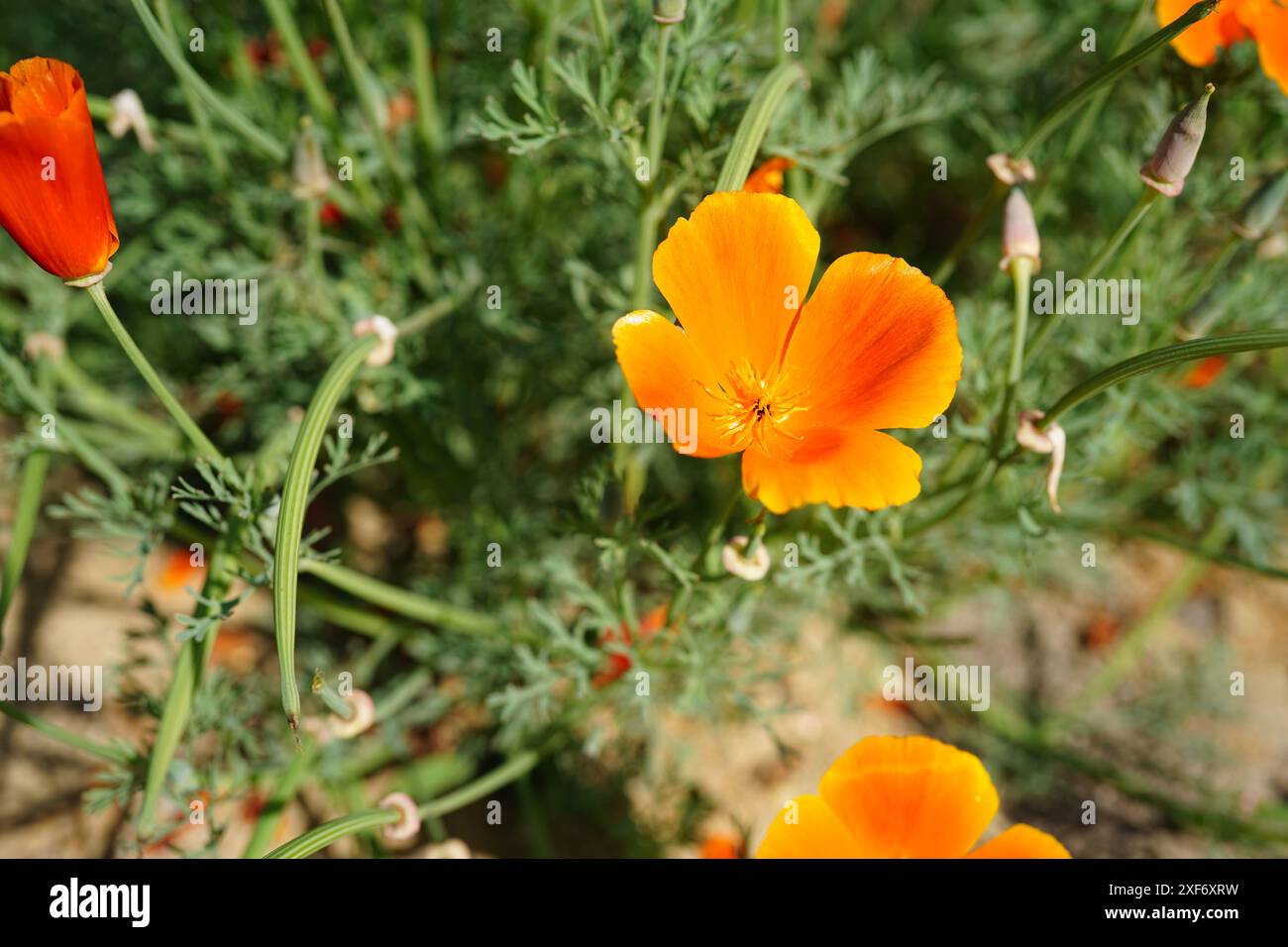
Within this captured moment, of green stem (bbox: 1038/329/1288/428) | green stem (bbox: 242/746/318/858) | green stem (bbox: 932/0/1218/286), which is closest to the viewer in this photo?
green stem (bbox: 1038/329/1288/428)

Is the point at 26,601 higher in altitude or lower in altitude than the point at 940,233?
lower

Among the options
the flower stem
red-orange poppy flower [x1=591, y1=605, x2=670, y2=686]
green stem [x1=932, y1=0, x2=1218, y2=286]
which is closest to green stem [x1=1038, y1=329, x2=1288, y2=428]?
green stem [x1=932, y1=0, x2=1218, y2=286]

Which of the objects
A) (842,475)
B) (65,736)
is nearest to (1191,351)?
(842,475)

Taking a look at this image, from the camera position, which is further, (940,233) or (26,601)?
(940,233)

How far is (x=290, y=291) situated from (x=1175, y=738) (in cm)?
187

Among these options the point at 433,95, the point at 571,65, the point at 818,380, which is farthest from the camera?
the point at 433,95

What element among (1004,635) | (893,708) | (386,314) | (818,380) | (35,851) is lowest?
(35,851)

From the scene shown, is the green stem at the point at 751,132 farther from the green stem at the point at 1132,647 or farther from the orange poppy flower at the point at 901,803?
the green stem at the point at 1132,647

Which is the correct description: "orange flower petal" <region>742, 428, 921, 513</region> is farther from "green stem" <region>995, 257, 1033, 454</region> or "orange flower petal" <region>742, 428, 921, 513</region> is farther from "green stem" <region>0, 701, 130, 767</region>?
"green stem" <region>0, 701, 130, 767</region>

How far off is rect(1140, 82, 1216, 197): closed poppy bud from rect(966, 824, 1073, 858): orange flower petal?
0.69m

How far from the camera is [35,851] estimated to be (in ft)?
5.70

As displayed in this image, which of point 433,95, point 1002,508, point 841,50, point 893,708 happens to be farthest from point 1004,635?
point 433,95

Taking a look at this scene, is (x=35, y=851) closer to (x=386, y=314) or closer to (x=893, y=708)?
(x=386, y=314)

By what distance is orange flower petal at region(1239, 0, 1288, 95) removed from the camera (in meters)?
1.18
